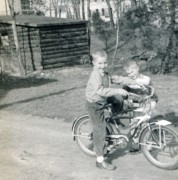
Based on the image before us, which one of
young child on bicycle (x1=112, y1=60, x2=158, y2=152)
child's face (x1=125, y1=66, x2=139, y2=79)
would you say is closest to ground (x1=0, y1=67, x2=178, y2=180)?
young child on bicycle (x1=112, y1=60, x2=158, y2=152)

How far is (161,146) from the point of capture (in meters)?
5.18

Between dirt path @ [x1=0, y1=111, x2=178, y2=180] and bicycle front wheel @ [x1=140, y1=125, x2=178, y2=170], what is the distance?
11cm

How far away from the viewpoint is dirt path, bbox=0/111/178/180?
16.8ft

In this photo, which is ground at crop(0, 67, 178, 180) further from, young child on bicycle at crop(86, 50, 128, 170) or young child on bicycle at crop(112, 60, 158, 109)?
young child on bicycle at crop(112, 60, 158, 109)

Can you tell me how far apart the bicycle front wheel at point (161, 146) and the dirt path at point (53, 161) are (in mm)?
114

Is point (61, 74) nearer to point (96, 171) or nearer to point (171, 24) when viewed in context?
point (171, 24)

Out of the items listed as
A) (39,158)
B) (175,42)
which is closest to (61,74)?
(175,42)

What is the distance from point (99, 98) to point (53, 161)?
47.2 inches

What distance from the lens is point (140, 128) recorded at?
5469 millimetres

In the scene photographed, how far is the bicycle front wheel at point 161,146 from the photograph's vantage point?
200 inches

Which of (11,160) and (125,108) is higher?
(125,108)

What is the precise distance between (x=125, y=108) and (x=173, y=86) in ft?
26.7

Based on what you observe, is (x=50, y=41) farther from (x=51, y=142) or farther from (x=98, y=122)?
(x=98, y=122)

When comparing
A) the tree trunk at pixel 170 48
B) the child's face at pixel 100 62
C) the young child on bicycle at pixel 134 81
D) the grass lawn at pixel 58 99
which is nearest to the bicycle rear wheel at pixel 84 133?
the young child on bicycle at pixel 134 81
